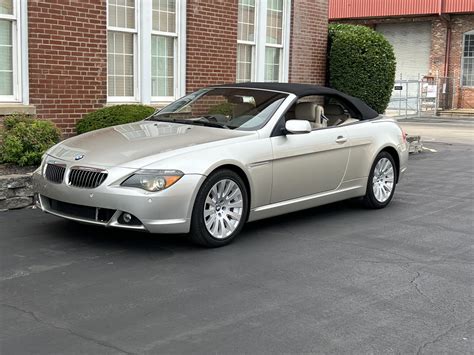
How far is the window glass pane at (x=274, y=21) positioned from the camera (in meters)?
13.4

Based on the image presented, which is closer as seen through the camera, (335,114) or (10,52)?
(335,114)

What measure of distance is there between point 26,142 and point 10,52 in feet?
5.55

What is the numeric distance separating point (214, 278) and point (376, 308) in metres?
1.29

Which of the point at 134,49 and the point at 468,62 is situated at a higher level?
the point at 468,62

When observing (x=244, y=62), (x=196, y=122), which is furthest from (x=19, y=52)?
(x=244, y=62)

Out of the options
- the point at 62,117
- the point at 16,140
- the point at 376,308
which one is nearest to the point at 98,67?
the point at 62,117

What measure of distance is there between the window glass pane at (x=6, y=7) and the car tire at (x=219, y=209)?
15.5 feet

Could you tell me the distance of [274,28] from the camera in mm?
13539

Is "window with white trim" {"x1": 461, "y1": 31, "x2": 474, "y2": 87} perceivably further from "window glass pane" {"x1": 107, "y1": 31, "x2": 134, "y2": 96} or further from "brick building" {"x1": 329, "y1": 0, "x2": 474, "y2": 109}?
"window glass pane" {"x1": 107, "y1": 31, "x2": 134, "y2": 96}

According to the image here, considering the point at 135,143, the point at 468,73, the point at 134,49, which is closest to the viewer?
the point at 135,143

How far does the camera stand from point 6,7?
8719 mm

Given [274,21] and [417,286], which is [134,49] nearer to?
[274,21]

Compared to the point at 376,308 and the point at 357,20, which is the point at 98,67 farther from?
the point at 357,20

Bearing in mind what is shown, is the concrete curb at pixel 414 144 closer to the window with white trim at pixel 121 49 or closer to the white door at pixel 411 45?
the window with white trim at pixel 121 49
